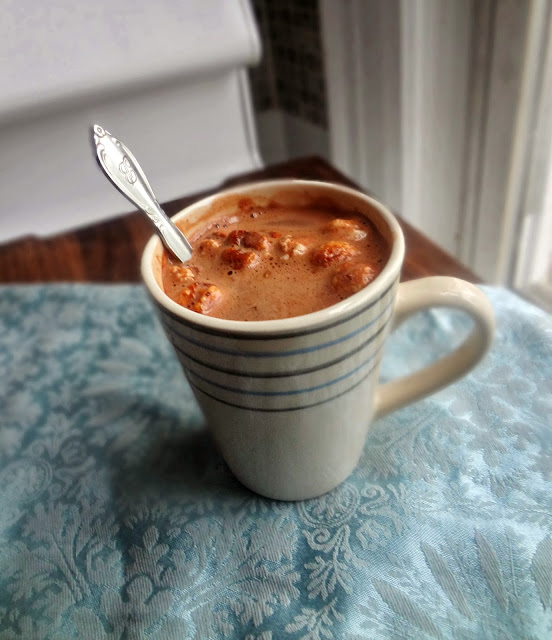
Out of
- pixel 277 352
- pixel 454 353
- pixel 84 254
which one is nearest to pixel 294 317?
pixel 277 352

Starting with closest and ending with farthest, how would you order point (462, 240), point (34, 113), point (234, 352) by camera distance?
point (234, 352)
point (34, 113)
point (462, 240)

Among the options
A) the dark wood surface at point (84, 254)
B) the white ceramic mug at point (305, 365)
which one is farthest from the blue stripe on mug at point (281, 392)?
the dark wood surface at point (84, 254)

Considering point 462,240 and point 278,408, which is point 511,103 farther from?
point 278,408

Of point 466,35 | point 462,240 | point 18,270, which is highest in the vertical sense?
point 466,35

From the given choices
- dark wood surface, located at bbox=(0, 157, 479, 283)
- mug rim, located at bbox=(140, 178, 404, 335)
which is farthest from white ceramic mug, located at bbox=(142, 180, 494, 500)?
dark wood surface, located at bbox=(0, 157, 479, 283)

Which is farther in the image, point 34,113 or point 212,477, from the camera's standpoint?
point 34,113

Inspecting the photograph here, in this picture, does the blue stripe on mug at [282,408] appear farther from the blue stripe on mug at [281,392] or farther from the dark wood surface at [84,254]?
the dark wood surface at [84,254]

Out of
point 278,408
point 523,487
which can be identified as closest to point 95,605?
point 278,408

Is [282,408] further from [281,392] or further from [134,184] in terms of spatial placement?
[134,184]
